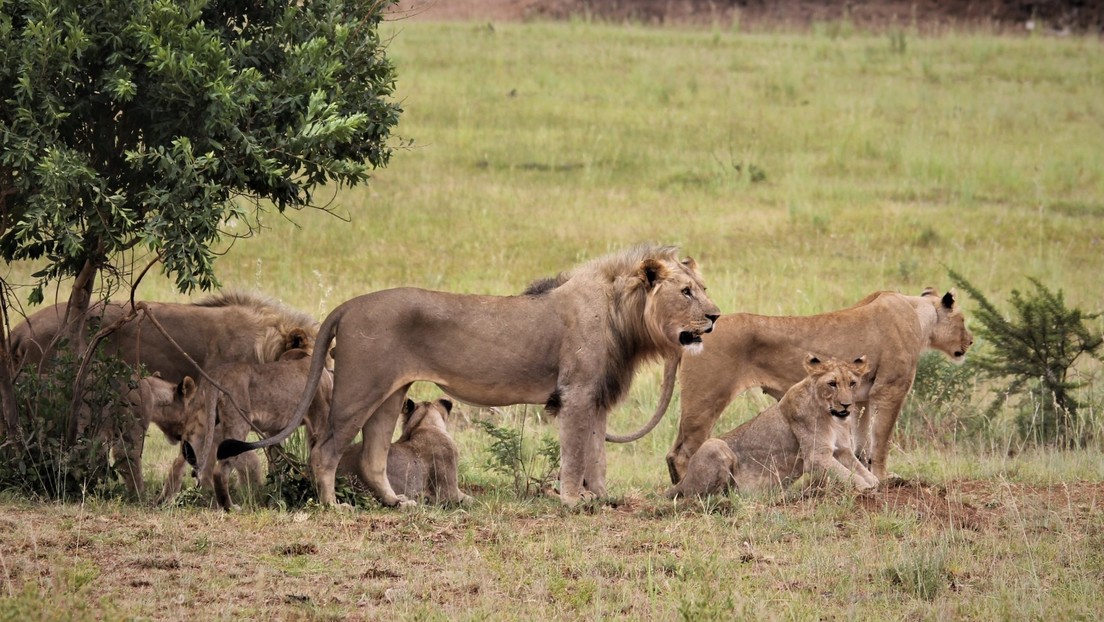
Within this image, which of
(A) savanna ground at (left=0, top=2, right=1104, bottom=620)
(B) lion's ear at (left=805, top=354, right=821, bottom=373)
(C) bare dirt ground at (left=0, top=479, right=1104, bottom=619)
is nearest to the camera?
(C) bare dirt ground at (left=0, top=479, right=1104, bottom=619)

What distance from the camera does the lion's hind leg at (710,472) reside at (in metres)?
9.62

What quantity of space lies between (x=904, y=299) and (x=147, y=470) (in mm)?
5678

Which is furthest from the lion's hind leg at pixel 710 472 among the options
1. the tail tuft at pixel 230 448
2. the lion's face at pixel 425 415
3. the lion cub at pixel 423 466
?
the tail tuft at pixel 230 448

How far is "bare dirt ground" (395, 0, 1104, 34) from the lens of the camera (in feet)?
118

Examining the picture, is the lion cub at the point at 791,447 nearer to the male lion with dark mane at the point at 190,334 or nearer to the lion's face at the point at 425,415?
the lion's face at the point at 425,415

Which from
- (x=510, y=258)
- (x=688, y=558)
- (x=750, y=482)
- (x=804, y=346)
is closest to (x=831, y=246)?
(x=510, y=258)

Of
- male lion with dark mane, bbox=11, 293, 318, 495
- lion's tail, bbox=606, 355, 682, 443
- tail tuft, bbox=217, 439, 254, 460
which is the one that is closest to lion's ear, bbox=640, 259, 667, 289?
lion's tail, bbox=606, 355, 682, 443

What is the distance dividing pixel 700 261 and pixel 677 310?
9659mm

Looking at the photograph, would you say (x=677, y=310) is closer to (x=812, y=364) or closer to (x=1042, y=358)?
(x=812, y=364)

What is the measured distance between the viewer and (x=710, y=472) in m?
9.62

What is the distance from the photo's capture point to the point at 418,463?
9.80 metres

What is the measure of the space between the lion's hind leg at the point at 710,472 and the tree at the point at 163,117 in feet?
9.21

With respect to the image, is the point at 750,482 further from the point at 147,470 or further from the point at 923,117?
the point at 923,117

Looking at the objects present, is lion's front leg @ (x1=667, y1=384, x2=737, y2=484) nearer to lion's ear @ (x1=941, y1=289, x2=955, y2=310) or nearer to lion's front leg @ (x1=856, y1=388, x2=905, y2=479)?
lion's front leg @ (x1=856, y1=388, x2=905, y2=479)
